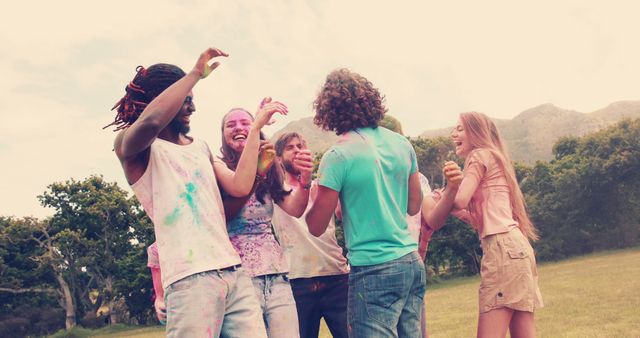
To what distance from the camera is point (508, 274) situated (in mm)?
4027

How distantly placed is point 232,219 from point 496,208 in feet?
6.80

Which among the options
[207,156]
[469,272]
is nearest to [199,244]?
[207,156]

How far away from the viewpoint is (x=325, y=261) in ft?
14.5

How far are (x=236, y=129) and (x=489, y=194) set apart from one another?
2.03 metres

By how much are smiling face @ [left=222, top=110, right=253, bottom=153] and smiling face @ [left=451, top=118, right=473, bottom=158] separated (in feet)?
5.84

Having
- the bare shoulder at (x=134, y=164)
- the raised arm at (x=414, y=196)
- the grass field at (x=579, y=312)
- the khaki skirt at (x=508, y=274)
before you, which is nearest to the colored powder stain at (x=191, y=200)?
the bare shoulder at (x=134, y=164)

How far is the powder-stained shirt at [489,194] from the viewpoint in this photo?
418cm

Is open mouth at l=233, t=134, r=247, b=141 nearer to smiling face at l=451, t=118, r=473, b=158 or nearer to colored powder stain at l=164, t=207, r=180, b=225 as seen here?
colored powder stain at l=164, t=207, r=180, b=225

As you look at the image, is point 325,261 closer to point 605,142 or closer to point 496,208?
point 496,208

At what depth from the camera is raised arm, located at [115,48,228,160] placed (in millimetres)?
2629

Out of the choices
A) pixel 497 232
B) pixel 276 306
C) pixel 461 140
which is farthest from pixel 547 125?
pixel 276 306

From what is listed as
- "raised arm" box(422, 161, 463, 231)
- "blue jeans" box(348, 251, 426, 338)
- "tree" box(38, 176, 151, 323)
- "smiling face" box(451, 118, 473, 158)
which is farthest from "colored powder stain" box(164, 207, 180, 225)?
"tree" box(38, 176, 151, 323)

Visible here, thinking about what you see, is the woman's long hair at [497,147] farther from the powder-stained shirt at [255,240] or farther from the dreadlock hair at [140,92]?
the dreadlock hair at [140,92]

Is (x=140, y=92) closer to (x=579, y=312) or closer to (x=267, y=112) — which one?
(x=267, y=112)
